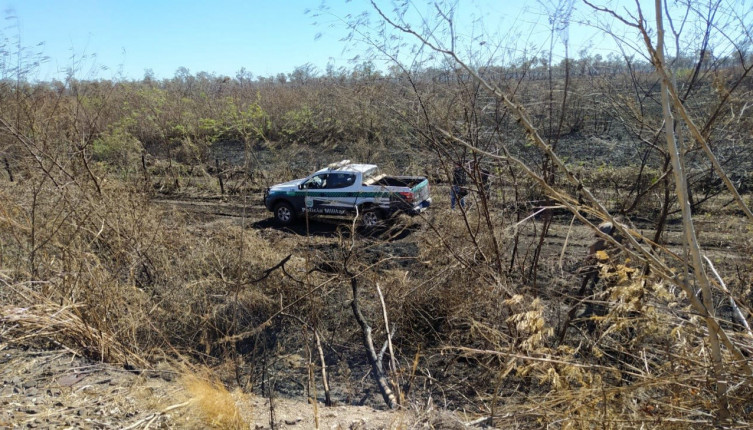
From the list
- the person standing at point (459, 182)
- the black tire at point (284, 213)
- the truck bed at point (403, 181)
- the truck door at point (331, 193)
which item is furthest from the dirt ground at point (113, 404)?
the black tire at point (284, 213)

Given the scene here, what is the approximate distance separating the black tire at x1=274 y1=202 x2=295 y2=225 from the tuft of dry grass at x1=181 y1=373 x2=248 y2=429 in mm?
9927

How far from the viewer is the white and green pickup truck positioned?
39.1ft

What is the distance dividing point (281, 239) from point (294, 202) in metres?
3.48

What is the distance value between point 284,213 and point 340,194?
193 centimetres

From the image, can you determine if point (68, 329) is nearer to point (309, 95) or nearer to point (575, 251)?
point (575, 251)

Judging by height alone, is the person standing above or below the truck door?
above

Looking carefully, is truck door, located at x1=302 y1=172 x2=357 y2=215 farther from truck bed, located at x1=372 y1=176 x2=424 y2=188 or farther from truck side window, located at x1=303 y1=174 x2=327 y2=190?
truck bed, located at x1=372 y1=176 x2=424 y2=188

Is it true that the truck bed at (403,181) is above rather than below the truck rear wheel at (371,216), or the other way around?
above

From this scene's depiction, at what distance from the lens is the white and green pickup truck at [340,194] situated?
1191 cm

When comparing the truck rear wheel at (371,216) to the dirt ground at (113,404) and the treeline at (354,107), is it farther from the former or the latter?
the dirt ground at (113,404)

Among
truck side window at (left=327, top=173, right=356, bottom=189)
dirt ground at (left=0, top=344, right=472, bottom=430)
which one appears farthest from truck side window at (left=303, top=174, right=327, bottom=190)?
dirt ground at (left=0, top=344, right=472, bottom=430)

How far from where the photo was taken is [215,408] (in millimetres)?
3318

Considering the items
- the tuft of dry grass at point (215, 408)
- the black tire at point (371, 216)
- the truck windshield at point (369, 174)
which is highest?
the truck windshield at point (369, 174)

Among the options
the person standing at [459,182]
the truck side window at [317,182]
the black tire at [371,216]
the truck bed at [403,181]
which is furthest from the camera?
the truck side window at [317,182]
